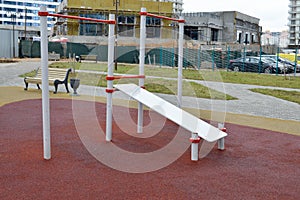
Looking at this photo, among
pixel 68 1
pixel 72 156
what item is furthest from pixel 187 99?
pixel 68 1

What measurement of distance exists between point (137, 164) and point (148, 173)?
376mm

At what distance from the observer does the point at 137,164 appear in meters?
4.86

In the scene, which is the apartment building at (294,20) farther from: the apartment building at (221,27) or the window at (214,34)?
the window at (214,34)

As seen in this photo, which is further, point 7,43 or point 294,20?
point 294,20

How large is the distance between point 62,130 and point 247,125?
3.76 meters

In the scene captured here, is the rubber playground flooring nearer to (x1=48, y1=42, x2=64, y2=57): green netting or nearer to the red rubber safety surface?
the red rubber safety surface

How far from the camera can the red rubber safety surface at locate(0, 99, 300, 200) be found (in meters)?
3.88

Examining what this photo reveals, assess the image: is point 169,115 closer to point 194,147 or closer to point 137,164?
point 194,147

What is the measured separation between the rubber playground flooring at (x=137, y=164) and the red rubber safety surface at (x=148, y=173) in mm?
10

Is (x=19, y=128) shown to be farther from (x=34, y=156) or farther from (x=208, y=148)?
(x=208, y=148)

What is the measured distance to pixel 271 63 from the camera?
83.5 ft

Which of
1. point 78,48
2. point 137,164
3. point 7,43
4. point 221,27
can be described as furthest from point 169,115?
point 221,27

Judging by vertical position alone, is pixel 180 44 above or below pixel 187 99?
above

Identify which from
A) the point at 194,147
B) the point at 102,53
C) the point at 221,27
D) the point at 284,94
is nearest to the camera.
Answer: the point at 194,147
